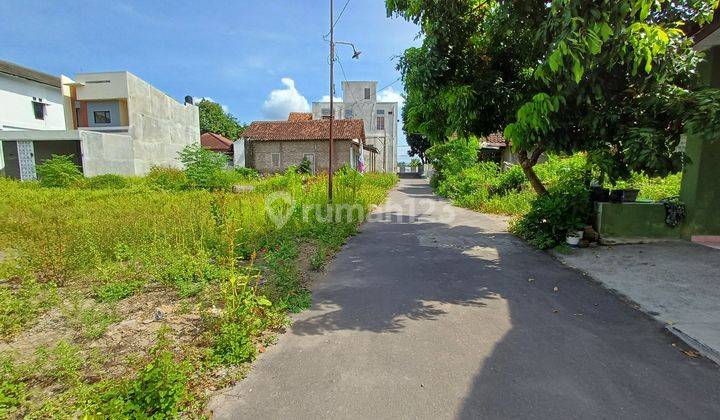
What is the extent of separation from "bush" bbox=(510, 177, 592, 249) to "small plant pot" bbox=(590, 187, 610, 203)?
0.43 ft

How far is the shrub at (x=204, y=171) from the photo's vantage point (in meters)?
16.3

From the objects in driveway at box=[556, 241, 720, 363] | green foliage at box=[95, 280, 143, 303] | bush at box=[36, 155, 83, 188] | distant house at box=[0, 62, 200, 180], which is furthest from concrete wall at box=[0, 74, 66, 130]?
driveway at box=[556, 241, 720, 363]

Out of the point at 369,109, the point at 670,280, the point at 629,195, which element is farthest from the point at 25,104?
the point at 670,280

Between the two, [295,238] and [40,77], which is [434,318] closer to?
[295,238]

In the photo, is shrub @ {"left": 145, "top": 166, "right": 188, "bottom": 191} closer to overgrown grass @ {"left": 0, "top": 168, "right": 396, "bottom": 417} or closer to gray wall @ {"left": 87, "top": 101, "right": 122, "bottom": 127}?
overgrown grass @ {"left": 0, "top": 168, "right": 396, "bottom": 417}

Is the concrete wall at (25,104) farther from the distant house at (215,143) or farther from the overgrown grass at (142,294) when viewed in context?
the overgrown grass at (142,294)

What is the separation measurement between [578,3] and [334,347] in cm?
425

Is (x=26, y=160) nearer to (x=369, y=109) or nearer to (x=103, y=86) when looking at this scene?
(x=103, y=86)

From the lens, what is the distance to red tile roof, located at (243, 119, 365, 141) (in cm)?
2594

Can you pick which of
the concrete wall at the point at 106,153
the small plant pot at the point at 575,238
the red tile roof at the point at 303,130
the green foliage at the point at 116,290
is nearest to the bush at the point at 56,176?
the concrete wall at the point at 106,153

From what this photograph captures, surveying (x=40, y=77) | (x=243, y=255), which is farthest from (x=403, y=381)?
(x=40, y=77)

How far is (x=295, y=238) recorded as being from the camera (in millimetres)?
7441

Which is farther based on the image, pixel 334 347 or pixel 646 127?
pixel 646 127

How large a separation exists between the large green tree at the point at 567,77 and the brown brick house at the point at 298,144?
1844 cm
